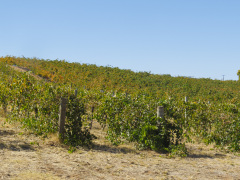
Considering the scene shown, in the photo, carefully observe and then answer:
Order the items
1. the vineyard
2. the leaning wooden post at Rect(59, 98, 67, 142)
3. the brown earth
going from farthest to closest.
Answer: the vineyard
the leaning wooden post at Rect(59, 98, 67, 142)
the brown earth

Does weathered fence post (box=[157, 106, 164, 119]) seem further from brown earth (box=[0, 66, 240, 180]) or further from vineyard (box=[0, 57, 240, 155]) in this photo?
brown earth (box=[0, 66, 240, 180])

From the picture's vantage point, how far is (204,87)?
43594mm

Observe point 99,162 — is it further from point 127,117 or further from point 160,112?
point 160,112

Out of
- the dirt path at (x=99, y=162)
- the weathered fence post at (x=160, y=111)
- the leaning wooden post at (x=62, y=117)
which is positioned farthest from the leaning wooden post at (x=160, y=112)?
the leaning wooden post at (x=62, y=117)

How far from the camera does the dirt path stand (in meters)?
6.21

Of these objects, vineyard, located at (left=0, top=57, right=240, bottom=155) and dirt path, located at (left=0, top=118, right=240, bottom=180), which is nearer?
dirt path, located at (left=0, top=118, right=240, bottom=180)

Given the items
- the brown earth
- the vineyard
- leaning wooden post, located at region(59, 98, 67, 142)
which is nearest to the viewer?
the brown earth

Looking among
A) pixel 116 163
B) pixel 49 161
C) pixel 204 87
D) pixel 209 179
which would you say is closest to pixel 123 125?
pixel 116 163

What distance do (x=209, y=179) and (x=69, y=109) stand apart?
4.90 meters

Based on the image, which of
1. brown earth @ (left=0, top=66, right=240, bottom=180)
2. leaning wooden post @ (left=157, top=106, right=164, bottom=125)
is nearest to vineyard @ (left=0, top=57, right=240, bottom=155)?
leaning wooden post @ (left=157, top=106, right=164, bottom=125)

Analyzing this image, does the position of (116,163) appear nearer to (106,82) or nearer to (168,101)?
(168,101)

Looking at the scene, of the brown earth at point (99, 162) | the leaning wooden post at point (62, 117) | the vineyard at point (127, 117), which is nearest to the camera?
the brown earth at point (99, 162)

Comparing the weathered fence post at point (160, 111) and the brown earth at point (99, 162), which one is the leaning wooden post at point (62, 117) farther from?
the weathered fence post at point (160, 111)

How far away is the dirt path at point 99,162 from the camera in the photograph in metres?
6.21
